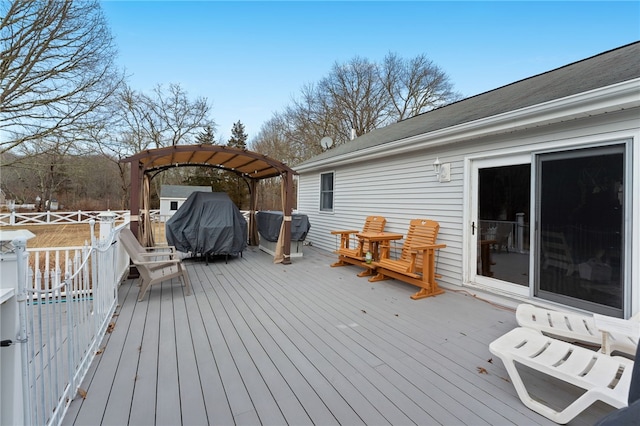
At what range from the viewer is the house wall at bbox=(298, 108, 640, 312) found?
310 cm

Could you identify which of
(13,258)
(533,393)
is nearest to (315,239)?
(533,393)

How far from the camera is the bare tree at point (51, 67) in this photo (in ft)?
26.4

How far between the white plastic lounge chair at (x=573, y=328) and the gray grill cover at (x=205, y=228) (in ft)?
17.4

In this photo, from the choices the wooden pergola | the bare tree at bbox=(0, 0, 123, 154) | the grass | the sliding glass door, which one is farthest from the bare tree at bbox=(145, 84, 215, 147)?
the sliding glass door

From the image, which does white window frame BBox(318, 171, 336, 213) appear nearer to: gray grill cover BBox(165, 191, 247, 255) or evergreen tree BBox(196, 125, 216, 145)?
gray grill cover BBox(165, 191, 247, 255)

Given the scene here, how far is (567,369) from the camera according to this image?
2.00 meters

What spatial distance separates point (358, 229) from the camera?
23.9 feet

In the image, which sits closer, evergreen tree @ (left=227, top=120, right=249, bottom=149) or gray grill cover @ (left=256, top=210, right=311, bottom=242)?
gray grill cover @ (left=256, top=210, right=311, bottom=242)

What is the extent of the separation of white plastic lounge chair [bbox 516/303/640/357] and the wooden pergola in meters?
4.57

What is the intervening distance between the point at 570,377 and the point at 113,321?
13.6 feet

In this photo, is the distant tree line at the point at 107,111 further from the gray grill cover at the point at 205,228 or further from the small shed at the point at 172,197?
the small shed at the point at 172,197

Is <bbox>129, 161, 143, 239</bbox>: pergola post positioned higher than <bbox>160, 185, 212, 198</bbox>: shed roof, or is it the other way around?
<bbox>160, 185, 212, 198</bbox>: shed roof

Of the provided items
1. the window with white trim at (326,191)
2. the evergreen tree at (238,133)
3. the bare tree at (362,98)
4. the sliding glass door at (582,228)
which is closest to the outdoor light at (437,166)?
the sliding glass door at (582,228)

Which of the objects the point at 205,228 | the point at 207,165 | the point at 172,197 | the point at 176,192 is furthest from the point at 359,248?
the point at 176,192
